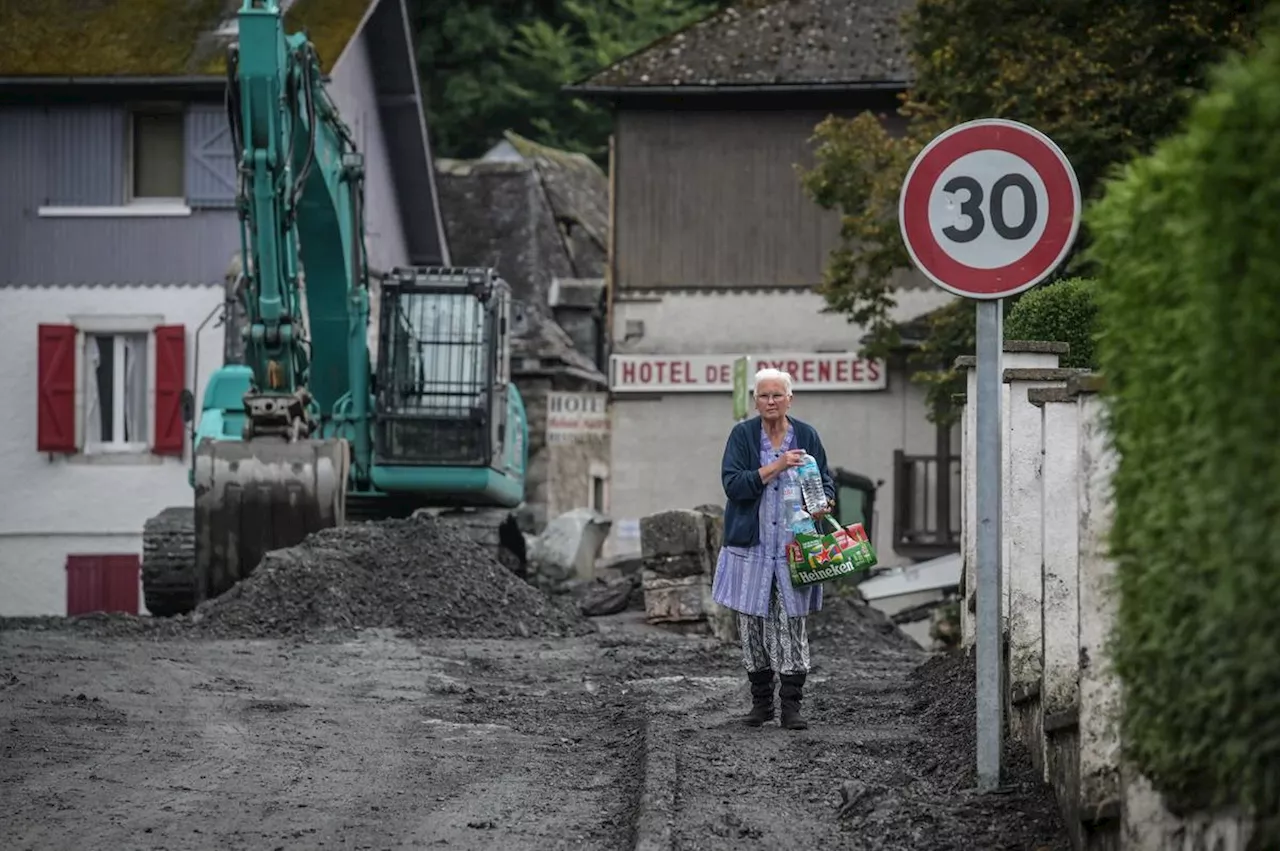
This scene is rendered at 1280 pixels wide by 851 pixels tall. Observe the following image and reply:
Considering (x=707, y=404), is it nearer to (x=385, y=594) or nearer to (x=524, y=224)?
(x=524, y=224)

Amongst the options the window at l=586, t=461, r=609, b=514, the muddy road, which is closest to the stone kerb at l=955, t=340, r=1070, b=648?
the muddy road

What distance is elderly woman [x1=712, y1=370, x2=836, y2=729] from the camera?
11539mm

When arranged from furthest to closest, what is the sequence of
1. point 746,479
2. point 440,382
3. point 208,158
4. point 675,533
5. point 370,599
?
point 208,158, point 440,382, point 370,599, point 675,533, point 746,479

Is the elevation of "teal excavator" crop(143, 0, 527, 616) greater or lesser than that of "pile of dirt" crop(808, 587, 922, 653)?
greater

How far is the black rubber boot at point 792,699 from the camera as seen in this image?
11570mm

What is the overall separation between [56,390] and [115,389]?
0.78 m

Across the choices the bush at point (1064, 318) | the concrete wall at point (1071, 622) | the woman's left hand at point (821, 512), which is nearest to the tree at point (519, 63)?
the bush at point (1064, 318)

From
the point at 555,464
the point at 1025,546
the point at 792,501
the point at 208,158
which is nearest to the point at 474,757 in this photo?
the point at 792,501

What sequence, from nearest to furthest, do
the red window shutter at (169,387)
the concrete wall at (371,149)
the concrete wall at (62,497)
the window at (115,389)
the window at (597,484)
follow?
1. the red window shutter at (169,387)
2. the concrete wall at (62,497)
3. the window at (115,389)
4. the concrete wall at (371,149)
5. the window at (597,484)

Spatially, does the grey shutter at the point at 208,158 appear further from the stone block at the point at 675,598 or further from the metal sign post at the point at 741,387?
the stone block at the point at 675,598

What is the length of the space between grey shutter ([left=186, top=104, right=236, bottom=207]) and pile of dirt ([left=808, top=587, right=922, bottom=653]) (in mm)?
11591

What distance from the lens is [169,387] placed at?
31156mm

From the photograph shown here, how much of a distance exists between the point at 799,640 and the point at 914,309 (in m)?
24.7

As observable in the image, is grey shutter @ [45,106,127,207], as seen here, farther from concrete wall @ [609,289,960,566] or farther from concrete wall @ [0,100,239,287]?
concrete wall @ [609,289,960,566]
